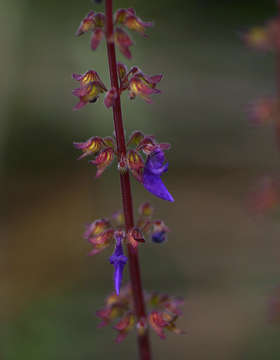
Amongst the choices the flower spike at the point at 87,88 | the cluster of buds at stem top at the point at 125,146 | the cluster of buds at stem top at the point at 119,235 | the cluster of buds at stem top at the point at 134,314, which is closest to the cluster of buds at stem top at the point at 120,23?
the cluster of buds at stem top at the point at 125,146

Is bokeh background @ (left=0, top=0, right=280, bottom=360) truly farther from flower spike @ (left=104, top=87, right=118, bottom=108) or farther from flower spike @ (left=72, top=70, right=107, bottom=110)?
flower spike @ (left=104, top=87, right=118, bottom=108)

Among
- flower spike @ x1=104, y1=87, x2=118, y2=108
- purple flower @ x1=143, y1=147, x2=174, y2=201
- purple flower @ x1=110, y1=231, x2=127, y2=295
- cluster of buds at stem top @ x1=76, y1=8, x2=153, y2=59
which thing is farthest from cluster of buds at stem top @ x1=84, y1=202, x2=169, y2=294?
cluster of buds at stem top @ x1=76, y1=8, x2=153, y2=59

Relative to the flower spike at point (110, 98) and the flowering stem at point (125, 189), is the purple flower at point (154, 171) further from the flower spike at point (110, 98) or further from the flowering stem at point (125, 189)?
the flower spike at point (110, 98)

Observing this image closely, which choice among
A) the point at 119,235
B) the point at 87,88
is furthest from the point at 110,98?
the point at 119,235

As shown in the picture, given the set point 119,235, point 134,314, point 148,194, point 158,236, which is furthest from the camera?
point 148,194

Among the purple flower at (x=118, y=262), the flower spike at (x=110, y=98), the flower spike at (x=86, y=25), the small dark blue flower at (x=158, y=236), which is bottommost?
the purple flower at (x=118, y=262)

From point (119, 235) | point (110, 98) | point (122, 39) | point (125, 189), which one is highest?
point (122, 39)

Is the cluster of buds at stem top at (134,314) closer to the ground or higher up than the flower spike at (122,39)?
closer to the ground

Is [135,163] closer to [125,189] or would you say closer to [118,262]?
[125,189]

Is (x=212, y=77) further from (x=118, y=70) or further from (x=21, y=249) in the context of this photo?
(x=118, y=70)
